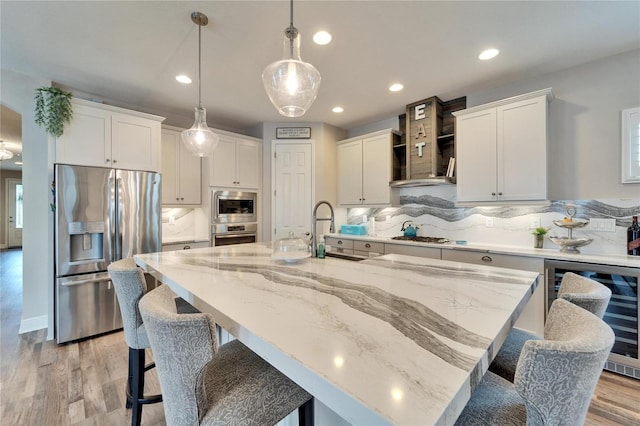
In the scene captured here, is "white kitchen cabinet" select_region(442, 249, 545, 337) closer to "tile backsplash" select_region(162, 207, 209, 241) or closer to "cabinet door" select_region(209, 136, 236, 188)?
"cabinet door" select_region(209, 136, 236, 188)

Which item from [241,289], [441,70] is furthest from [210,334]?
[441,70]

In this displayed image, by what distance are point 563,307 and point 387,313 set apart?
1.90 ft

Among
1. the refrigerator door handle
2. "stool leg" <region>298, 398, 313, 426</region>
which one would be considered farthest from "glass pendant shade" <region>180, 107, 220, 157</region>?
"stool leg" <region>298, 398, 313, 426</region>

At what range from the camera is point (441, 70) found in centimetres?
277

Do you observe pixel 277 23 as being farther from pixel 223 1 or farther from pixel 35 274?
pixel 35 274

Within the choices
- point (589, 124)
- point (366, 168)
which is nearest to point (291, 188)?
point (366, 168)

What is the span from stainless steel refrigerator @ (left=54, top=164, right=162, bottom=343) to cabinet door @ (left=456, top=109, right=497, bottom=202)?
3647mm

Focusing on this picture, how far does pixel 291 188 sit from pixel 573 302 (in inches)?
147

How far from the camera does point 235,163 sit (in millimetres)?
4180

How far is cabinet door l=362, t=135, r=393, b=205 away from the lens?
3.91 metres

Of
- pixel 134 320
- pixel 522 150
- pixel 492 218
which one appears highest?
pixel 522 150

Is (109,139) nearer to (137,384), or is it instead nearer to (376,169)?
(137,384)

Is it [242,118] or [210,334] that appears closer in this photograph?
[210,334]

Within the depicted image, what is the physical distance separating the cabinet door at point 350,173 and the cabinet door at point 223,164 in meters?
1.68
